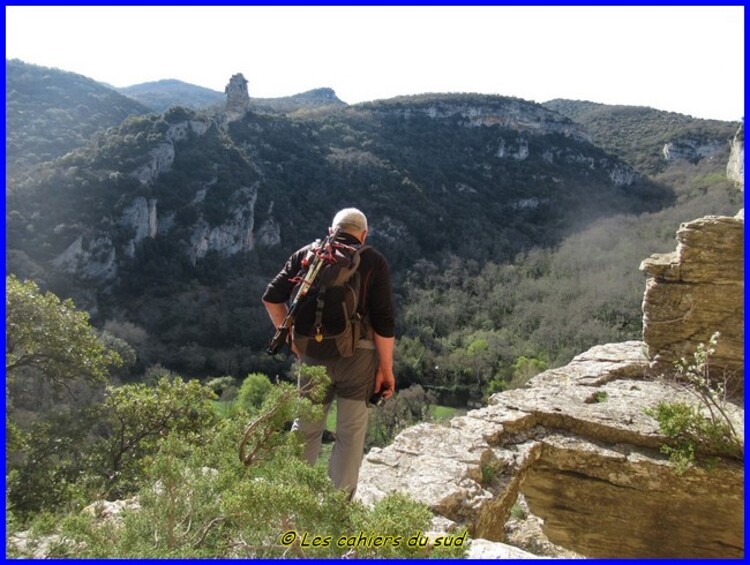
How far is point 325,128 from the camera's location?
78625 mm

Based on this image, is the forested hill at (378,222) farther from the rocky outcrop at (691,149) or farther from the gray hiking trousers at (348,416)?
the gray hiking trousers at (348,416)

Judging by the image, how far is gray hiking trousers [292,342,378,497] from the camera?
9.90ft

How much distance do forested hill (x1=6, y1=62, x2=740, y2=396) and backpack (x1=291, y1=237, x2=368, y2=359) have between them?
102ft

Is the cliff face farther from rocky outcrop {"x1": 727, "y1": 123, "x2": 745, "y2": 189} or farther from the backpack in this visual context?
rocky outcrop {"x1": 727, "y1": 123, "x2": 745, "y2": 189}

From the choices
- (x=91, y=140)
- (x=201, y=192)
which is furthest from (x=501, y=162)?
(x=91, y=140)

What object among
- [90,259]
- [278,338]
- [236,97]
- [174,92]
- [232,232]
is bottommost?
[90,259]

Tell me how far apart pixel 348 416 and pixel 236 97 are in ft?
248

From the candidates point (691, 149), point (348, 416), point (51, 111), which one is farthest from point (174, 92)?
point (348, 416)

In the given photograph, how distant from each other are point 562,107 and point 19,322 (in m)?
124

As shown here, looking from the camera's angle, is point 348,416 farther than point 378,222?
No

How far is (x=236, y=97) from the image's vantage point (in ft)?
234

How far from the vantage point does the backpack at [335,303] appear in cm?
285

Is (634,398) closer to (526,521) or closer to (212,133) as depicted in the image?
(526,521)

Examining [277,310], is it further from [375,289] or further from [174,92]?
[174,92]
